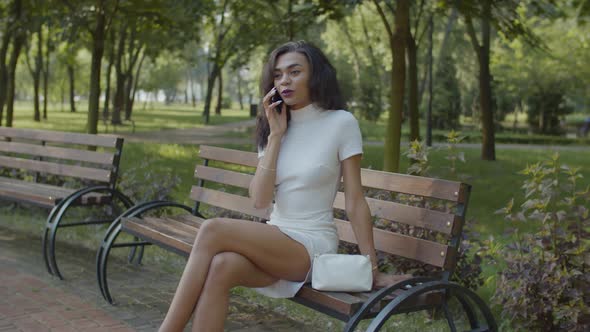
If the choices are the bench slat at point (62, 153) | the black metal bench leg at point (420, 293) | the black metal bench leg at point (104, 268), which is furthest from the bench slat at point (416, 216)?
the bench slat at point (62, 153)

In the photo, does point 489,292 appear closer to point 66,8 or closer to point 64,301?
point 64,301

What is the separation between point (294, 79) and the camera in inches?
139

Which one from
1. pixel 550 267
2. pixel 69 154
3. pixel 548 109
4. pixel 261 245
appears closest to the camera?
pixel 261 245

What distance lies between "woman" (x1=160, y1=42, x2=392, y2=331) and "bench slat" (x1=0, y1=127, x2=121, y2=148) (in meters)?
2.67

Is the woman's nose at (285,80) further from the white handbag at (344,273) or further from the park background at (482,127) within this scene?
the park background at (482,127)

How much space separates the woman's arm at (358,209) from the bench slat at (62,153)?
10.2 ft

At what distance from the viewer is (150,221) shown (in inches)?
193

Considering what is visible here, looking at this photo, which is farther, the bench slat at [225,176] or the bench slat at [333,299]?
the bench slat at [225,176]

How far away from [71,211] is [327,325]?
14.8 feet

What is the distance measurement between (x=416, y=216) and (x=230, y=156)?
189 centimetres

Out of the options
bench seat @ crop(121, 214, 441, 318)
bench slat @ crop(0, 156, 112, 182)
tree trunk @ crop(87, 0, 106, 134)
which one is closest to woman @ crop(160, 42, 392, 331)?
bench seat @ crop(121, 214, 441, 318)

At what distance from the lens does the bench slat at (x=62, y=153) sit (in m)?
6.08

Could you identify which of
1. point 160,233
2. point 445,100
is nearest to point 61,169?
point 160,233

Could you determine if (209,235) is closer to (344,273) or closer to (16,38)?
(344,273)
